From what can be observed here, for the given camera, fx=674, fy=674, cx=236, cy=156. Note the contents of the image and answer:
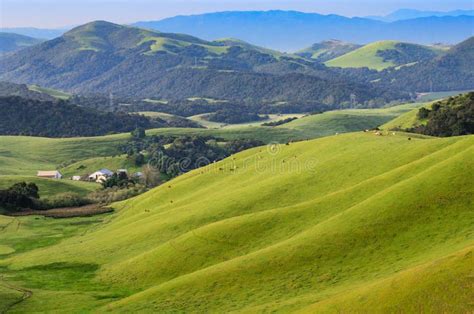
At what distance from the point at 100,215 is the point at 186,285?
48.3 meters

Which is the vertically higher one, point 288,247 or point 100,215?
point 288,247

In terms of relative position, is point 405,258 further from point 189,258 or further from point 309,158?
point 309,158

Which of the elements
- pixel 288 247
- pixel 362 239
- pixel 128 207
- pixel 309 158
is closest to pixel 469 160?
pixel 362 239

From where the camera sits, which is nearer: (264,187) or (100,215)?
(264,187)

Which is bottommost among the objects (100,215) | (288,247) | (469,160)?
(100,215)

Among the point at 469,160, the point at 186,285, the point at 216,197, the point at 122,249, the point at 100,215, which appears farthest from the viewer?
the point at 100,215

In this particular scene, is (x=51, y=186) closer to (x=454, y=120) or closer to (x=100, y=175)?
(x=100, y=175)

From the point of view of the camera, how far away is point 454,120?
11300 cm

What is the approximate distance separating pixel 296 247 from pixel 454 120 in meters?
76.3

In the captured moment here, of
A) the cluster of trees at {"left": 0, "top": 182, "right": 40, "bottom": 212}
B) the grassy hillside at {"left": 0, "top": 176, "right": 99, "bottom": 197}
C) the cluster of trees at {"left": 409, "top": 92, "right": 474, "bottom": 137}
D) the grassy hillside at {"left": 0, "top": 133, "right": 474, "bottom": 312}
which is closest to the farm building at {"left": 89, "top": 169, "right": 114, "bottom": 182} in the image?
the grassy hillside at {"left": 0, "top": 176, "right": 99, "bottom": 197}

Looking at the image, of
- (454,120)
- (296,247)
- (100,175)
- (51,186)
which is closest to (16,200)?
(51,186)

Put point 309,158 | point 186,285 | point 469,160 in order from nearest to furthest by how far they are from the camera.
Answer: point 186,285 → point 469,160 → point 309,158

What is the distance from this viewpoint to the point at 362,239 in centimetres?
4428

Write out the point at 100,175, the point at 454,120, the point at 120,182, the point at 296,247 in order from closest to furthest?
the point at 296,247
the point at 454,120
the point at 120,182
the point at 100,175
